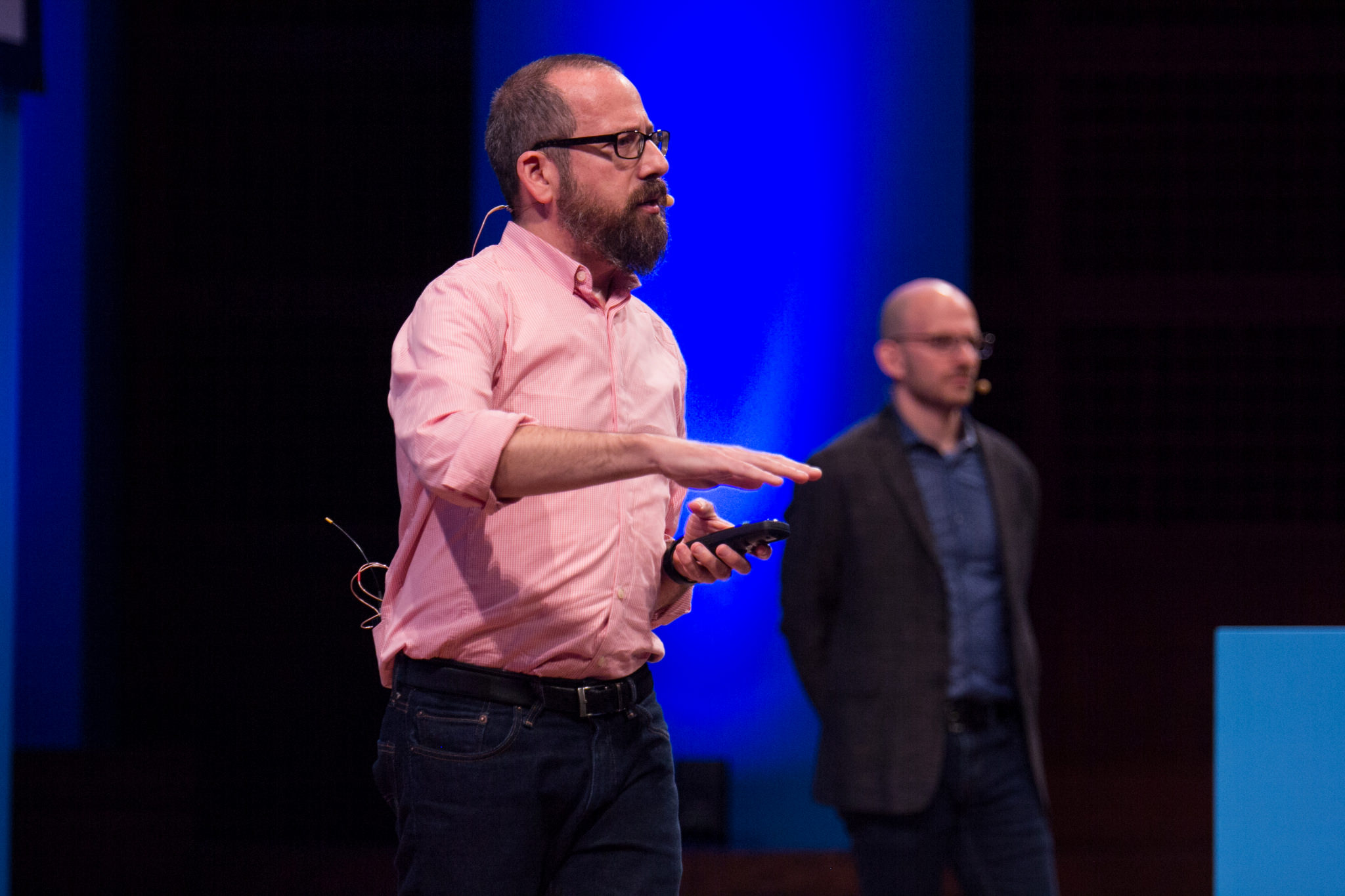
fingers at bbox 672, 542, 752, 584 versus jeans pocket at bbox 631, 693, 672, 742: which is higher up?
fingers at bbox 672, 542, 752, 584

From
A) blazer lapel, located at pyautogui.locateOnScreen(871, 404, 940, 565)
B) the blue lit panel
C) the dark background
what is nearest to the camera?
the blue lit panel

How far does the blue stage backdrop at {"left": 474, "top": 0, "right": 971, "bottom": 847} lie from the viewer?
3.79 meters

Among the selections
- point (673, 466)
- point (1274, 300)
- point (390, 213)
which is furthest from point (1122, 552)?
point (673, 466)

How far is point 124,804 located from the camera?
13.2 ft

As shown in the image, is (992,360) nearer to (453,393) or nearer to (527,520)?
(527,520)

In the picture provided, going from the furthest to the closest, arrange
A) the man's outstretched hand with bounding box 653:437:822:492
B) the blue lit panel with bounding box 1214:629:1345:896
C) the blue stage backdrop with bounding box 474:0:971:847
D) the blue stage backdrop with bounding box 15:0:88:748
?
the blue stage backdrop with bounding box 15:0:88:748, the blue stage backdrop with bounding box 474:0:971:847, the blue lit panel with bounding box 1214:629:1345:896, the man's outstretched hand with bounding box 653:437:822:492

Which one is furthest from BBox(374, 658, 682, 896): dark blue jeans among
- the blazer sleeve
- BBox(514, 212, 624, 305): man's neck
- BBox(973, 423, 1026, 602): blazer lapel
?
BBox(973, 423, 1026, 602): blazer lapel

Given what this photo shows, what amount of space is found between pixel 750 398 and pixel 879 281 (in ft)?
1.74

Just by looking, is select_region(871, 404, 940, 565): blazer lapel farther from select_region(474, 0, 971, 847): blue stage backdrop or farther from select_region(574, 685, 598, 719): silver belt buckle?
select_region(574, 685, 598, 719): silver belt buckle

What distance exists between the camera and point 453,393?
4.81 ft

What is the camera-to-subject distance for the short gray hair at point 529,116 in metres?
1.75

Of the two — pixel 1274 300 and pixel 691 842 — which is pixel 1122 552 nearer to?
pixel 1274 300

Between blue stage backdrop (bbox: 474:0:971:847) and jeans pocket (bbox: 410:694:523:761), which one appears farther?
blue stage backdrop (bbox: 474:0:971:847)

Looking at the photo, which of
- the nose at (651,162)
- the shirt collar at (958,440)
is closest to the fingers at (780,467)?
the nose at (651,162)
